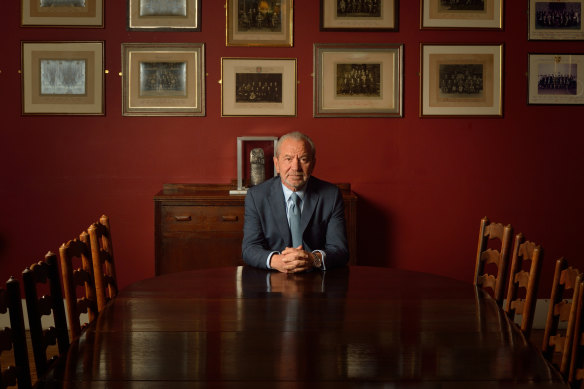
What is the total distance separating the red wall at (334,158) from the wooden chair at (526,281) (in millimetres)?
2127

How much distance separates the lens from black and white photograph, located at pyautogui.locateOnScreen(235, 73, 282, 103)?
464cm

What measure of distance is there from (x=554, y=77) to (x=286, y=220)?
2.73 meters

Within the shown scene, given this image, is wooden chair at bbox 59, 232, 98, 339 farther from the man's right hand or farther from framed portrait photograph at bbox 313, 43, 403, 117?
framed portrait photograph at bbox 313, 43, 403, 117

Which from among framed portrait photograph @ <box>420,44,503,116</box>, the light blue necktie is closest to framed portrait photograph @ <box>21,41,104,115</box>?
the light blue necktie

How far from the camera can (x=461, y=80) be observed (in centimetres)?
469

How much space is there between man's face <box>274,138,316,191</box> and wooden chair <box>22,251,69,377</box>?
144 centimetres

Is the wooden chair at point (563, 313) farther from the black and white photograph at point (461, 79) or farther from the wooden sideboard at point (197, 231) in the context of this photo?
the black and white photograph at point (461, 79)

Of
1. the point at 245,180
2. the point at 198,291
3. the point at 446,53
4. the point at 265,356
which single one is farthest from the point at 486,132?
the point at 265,356

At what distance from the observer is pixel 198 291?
2.44m

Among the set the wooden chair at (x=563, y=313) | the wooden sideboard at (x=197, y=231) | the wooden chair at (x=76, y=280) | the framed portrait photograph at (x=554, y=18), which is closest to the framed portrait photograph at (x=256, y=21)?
the wooden sideboard at (x=197, y=231)

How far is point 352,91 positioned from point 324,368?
10.9 feet

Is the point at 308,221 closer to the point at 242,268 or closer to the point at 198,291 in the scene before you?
the point at 242,268

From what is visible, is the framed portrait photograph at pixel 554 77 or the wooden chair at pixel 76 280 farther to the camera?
the framed portrait photograph at pixel 554 77

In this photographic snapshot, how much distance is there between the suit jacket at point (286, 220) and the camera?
3.20 meters
